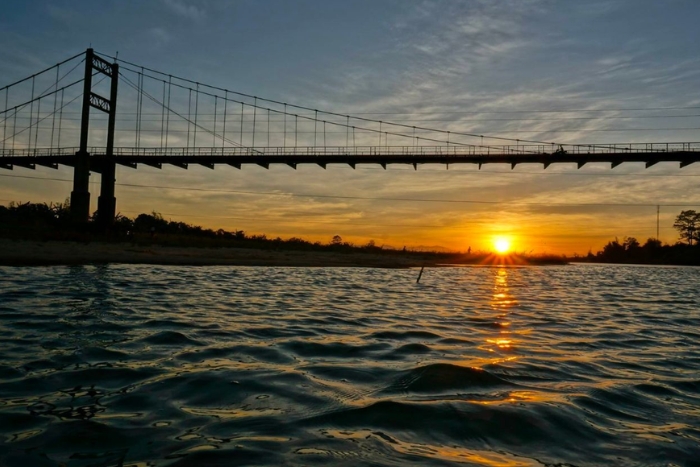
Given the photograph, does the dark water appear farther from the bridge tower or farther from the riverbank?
the bridge tower

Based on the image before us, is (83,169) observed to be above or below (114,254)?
above

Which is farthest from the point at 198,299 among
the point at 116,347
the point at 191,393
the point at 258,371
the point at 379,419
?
the point at 379,419

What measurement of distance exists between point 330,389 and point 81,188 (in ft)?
141

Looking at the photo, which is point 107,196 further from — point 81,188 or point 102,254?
point 102,254

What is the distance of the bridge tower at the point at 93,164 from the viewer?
41031mm

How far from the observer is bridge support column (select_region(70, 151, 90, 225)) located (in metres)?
40.8

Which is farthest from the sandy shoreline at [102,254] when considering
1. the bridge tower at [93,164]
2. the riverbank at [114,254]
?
the bridge tower at [93,164]

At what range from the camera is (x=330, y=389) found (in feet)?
16.4

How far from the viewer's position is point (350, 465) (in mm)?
3227

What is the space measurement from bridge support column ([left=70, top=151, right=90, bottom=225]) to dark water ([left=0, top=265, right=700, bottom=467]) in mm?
33629

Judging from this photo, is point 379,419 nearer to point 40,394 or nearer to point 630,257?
point 40,394

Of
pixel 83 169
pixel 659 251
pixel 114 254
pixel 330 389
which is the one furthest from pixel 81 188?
pixel 659 251

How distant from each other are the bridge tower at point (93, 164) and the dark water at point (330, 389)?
3376cm

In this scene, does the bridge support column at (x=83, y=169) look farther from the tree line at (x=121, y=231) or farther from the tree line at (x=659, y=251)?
the tree line at (x=659, y=251)
